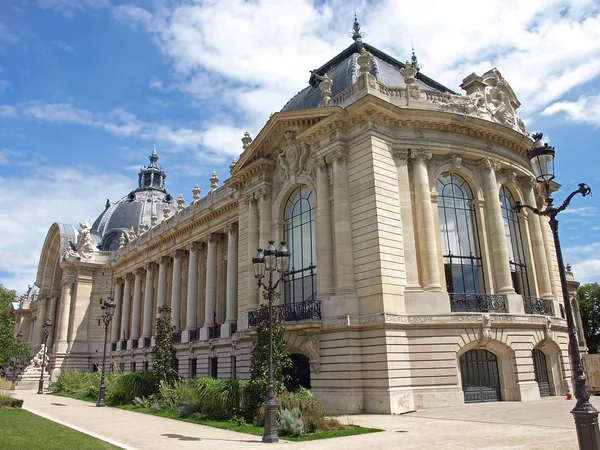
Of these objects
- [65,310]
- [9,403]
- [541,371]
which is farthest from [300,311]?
[65,310]

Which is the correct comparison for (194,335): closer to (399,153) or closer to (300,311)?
(300,311)

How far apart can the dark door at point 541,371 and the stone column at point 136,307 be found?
36565 millimetres

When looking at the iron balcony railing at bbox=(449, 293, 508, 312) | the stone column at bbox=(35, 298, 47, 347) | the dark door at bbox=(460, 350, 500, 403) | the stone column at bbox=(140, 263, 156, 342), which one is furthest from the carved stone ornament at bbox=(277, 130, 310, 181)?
the stone column at bbox=(35, 298, 47, 347)

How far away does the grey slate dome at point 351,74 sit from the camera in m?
28.4

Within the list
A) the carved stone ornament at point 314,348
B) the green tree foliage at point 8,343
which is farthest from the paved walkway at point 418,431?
the green tree foliage at point 8,343

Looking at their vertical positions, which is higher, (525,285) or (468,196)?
(468,196)

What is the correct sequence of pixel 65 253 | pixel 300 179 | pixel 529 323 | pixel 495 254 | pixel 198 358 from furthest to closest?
pixel 65 253
pixel 198 358
pixel 300 179
pixel 495 254
pixel 529 323

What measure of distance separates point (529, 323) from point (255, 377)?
41.1 feet

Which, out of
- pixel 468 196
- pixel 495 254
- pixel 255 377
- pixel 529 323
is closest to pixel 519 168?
pixel 468 196

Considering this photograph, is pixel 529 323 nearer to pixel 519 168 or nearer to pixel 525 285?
pixel 525 285

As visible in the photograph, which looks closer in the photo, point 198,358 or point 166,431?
point 166,431

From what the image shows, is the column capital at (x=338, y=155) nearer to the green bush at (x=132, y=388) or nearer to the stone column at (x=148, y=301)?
the green bush at (x=132, y=388)

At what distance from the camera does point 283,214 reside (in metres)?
28.1

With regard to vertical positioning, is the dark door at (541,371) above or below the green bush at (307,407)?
above
